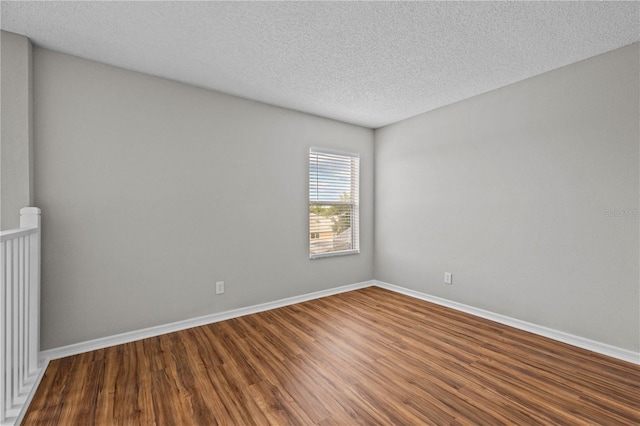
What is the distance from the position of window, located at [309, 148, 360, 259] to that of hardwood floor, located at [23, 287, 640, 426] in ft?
4.39

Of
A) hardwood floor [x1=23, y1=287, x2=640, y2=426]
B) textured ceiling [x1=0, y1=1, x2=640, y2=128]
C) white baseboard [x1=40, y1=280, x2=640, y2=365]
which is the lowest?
hardwood floor [x1=23, y1=287, x2=640, y2=426]

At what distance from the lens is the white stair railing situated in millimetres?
1589

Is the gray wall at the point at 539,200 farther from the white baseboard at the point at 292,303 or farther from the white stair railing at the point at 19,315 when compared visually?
the white stair railing at the point at 19,315

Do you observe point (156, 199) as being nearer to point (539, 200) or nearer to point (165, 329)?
point (165, 329)

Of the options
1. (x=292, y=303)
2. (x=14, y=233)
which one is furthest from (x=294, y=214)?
(x=14, y=233)

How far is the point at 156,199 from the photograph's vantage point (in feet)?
8.97

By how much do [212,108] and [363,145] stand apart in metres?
2.25

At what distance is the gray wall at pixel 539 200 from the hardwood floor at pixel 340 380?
0.42 meters

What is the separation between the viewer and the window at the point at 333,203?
12.7ft

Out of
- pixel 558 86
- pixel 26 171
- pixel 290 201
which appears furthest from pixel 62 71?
pixel 558 86

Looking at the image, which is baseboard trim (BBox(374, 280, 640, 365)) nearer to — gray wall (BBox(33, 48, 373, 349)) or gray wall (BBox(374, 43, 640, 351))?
gray wall (BBox(374, 43, 640, 351))

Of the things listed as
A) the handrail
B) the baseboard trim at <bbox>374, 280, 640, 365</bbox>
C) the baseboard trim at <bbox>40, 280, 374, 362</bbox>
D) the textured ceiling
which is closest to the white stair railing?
the handrail

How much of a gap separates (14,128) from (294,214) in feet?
8.34

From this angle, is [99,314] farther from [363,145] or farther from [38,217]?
[363,145]
